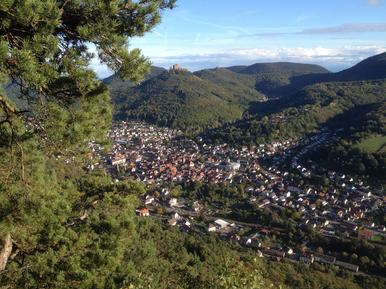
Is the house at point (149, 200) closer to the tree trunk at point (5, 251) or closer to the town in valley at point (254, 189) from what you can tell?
the town in valley at point (254, 189)

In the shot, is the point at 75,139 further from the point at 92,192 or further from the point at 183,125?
the point at 183,125

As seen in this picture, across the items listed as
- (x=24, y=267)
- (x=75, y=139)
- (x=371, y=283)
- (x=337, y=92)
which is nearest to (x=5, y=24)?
(x=75, y=139)

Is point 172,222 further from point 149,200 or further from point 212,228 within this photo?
point 149,200

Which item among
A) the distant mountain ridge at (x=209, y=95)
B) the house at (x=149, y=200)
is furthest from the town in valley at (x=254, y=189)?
the distant mountain ridge at (x=209, y=95)

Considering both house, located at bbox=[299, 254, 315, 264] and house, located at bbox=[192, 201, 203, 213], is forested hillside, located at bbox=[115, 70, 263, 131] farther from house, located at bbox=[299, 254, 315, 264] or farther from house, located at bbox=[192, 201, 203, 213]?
house, located at bbox=[299, 254, 315, 264]

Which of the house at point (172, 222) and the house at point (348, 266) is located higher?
the house at point (172, 222)

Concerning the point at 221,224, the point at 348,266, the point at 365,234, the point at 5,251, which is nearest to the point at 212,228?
the point at 221,224

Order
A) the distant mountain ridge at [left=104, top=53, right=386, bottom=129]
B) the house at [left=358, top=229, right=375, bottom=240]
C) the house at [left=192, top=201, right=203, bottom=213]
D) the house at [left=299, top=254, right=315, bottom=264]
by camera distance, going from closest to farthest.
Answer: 1. the house at [left=299, top=254, right=315, bottom=264]
2. the house at [left=358, top=229, right=375, bottom=240]
3. the house at [left=192, top=201, right=203, bottom=213]
4. the distant mountain ridge at [left=104, top=53, right=386, bottom=129]

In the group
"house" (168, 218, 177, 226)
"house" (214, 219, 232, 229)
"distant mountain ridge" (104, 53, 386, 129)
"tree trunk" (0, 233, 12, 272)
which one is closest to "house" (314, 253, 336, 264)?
"house" (214, 219, 232, 229)

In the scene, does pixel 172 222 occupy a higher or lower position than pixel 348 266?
higher

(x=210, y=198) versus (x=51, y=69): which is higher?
(x=51, y=69)

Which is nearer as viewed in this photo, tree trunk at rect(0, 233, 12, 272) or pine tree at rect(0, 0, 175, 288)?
pine tree at rect(0, 0, 175, 288)
